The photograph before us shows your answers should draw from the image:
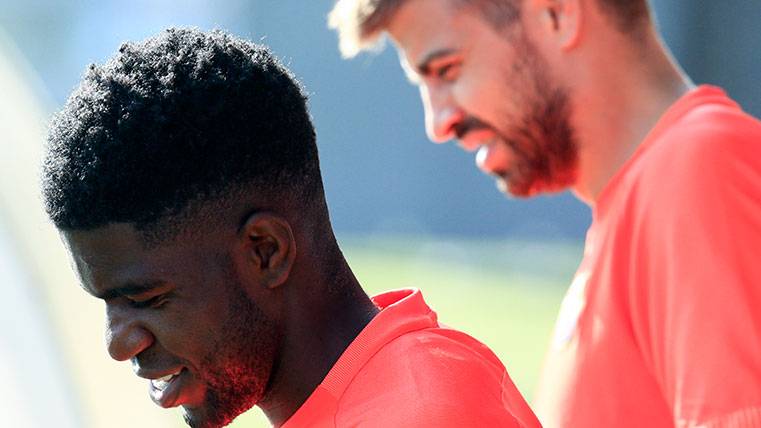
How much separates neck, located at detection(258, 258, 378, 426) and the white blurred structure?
184cm

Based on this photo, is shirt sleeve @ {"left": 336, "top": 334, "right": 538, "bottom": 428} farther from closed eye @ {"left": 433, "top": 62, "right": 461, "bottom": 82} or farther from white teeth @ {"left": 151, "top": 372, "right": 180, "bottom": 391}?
closed eye @ {"left": 433, "top": 62, "right": 461, "bottom": 82}

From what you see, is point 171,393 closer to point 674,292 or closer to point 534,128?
point 674,292

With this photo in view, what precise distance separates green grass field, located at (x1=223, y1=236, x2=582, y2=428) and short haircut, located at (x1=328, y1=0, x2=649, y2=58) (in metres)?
5.28

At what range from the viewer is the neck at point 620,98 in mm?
1826

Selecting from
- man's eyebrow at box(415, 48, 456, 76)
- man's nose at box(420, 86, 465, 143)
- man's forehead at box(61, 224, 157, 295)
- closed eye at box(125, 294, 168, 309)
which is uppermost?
man's eyebrow at box(415, 48, 456, 76)

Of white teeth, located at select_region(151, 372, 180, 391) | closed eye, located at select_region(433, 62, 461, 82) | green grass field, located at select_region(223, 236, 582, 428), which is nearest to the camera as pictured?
white teeth, located at select_region(151, 372, 180, 391)

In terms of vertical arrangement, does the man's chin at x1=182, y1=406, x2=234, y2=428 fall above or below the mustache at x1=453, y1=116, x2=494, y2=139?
below

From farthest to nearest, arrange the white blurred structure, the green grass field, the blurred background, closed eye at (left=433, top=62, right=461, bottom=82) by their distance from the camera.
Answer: the green grass field < the blurred background < the white blurred structure < closed eye at (left=433, top=62, right=461, bottom=82)

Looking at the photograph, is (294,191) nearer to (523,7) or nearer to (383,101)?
(523,7)

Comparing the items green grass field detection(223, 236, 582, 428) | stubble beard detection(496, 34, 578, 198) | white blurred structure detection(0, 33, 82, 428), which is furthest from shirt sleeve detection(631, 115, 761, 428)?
green grass field detection(223, 236, 582, 428)

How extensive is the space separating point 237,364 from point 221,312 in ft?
0.23

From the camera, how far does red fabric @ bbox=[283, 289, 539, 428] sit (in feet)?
4.56

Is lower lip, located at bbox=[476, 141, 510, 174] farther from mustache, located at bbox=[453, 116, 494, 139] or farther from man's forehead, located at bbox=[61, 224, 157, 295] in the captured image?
man's forehead, located at bbox=[61, 224, 157, 295]

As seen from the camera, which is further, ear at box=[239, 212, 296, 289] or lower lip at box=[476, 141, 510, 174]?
lower lip at box=[476, 141, 510, 174]
